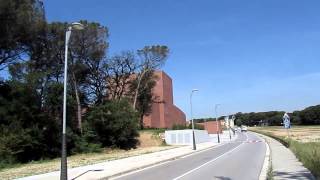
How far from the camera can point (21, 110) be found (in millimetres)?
48781

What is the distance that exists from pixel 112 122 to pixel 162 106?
4540 cm

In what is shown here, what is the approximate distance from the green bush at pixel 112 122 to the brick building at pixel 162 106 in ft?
115

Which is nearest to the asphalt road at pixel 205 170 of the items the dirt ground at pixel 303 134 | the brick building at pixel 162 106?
the dirt ground at pixel 303 134

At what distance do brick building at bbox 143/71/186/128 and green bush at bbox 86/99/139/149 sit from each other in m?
34.9

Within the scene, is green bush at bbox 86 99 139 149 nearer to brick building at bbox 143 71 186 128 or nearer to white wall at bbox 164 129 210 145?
white wall at bbox 164 129 210 145

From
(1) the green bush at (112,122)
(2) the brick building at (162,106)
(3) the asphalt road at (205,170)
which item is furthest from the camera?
(2) the brick building at (162,106)

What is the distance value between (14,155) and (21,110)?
4633 mm

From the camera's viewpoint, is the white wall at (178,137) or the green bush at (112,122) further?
the white wall at (178,137)

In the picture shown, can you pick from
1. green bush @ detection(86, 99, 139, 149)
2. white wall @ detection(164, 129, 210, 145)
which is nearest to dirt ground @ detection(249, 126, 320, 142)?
white wall @ detection(164, 129, 210, 145)

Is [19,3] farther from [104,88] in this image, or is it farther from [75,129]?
[104,88]

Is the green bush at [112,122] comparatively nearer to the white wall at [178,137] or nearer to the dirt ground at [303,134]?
the white wall at [178,137]

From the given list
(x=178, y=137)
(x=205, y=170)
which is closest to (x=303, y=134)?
(x=178, y=137)

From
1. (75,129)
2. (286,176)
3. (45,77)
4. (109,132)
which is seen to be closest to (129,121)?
(109,132)

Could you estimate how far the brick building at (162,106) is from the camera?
107 m
